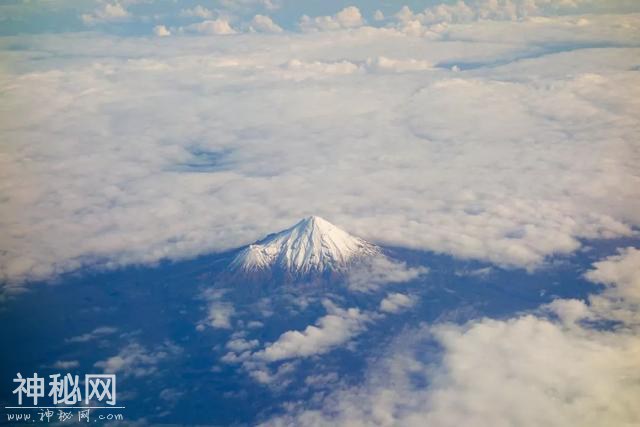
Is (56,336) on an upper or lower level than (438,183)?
lower

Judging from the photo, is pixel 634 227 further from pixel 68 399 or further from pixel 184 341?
pixel 68 399

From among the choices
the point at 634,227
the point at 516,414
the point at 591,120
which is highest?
the point at 591,120

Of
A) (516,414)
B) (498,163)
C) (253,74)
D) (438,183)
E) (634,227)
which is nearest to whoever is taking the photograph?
(516,414)

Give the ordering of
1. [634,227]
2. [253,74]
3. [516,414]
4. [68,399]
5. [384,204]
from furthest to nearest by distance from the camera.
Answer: [253,74] < [384,204] < [634,227] < [68,399] < [516,414]

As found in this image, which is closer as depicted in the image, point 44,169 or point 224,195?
point 224,195

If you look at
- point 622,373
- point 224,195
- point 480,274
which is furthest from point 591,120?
point 622,373

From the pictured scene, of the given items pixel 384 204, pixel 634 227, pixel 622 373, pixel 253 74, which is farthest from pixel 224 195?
pixel 253 74
